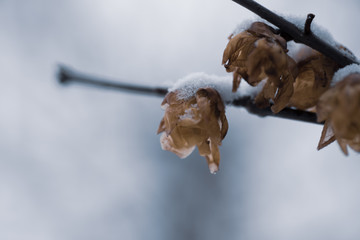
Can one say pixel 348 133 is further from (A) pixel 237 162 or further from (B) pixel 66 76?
(A) pixel 237 162

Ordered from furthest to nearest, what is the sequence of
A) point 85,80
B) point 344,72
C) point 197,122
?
point 197,122
point 344,72
point 85,80

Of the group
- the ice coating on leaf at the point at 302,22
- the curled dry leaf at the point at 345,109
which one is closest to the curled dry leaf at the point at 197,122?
the ice coating on leaf at the point at 302,22

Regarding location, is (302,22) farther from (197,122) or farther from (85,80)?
(85,80)

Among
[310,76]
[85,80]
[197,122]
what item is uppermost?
[85,80]

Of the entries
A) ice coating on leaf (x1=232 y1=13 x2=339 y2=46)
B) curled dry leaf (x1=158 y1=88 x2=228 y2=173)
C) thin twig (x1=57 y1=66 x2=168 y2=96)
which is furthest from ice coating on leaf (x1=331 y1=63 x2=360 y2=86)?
thin twig (x1=57 y1=66 x2=168 y2=96)

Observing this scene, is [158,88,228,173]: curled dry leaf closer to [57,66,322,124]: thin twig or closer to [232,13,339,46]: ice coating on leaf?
[57,66,322,124]: thin twig

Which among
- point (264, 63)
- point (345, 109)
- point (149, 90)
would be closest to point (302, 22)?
point (264, 63)

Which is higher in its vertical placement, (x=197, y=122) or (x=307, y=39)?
(x=307, y=39)
